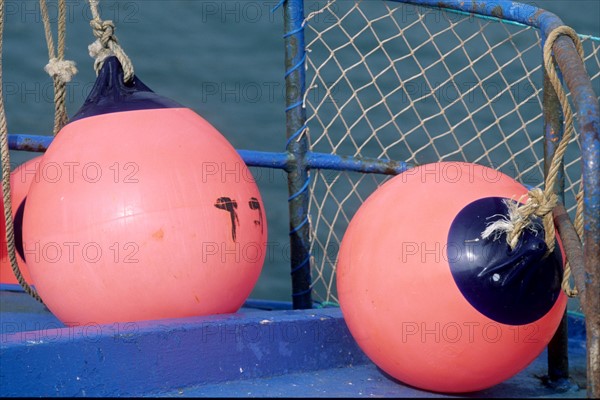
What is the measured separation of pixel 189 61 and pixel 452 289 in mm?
5878

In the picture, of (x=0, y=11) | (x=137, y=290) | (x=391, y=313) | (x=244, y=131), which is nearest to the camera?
(x=391, y=313)

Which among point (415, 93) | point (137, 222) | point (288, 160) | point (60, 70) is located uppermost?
point (415, 93)

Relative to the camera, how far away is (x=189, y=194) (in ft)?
7.81

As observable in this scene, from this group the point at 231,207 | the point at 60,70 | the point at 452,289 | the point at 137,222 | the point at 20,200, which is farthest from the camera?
the point at 20,200

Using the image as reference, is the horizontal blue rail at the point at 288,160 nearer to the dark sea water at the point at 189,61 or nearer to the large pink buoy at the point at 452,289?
the large pink buoy at the point at 452,289

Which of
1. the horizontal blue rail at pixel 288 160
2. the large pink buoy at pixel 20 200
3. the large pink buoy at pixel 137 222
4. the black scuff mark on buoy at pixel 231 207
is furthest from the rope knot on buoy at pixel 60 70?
the black scuff mark on buoy at pixel 231 207

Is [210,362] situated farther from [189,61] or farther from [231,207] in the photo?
[189,61]

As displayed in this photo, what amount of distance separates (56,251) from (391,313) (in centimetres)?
88

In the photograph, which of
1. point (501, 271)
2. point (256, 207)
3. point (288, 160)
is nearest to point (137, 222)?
point (256, 207)

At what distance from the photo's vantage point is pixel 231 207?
8.09ft

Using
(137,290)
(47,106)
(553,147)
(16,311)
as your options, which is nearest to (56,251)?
(137,290)

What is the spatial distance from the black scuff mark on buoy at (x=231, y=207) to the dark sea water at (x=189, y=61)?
468 centimetres

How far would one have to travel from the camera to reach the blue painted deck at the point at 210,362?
6.97ft

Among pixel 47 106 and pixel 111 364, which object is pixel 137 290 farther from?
pixel 47 106
